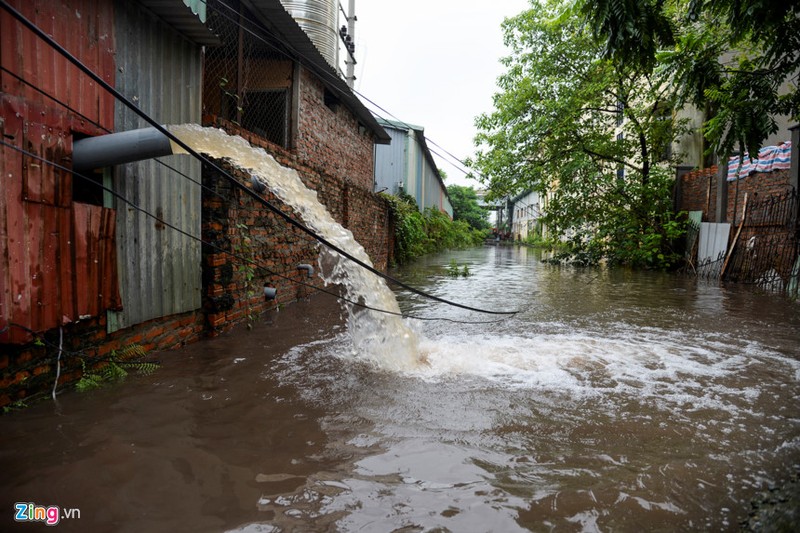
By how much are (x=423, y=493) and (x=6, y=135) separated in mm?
2938

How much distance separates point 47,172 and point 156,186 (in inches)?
42.1

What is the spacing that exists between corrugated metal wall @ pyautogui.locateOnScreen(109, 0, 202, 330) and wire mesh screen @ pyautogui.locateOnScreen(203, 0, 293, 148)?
2.56 metres

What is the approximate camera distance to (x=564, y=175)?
14203 millimetres

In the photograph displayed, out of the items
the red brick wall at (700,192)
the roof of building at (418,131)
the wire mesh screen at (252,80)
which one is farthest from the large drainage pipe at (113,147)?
the roof of building at (418,131)

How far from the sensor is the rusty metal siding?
2615 mm

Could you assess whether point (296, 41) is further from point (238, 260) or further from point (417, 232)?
point (417, 232)

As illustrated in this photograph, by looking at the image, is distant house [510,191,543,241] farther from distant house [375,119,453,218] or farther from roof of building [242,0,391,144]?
roof of building [242,0,391,144]

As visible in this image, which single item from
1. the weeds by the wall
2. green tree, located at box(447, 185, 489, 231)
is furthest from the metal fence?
green tree, located at box(447, 185, 489, 231)

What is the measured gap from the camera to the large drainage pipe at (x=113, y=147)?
3.06 m

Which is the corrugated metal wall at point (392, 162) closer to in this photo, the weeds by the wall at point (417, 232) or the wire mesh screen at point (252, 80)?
the weeds by the wall at point (417, 232)

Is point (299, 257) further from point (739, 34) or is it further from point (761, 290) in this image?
point (761, 290)

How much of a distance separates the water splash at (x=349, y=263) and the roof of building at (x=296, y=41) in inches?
92.2

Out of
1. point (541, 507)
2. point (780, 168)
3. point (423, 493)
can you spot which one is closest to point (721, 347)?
point (541, 507)

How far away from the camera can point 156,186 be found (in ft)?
12.9
